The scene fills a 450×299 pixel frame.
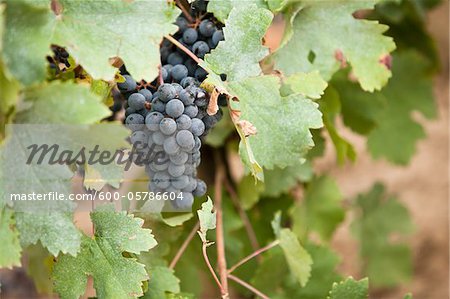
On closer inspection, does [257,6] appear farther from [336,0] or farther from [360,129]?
[360,129]

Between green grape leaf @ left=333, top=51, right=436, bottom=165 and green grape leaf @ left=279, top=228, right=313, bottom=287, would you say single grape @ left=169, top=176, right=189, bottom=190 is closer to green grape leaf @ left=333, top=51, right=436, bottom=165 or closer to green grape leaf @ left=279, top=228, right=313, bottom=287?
green grape leaf @ left=279, top=228, right=313, bottom=287

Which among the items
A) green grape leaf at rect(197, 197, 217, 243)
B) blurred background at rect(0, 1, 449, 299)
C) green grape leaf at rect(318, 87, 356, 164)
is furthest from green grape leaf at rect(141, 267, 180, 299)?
blurred background at rect(0, 1, 449, 299)

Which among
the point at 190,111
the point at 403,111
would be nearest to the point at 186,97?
the point at 190,111

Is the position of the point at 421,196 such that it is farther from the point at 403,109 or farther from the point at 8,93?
the point at 8,93

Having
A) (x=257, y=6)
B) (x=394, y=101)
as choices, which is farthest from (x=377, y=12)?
(x=257, y=6)

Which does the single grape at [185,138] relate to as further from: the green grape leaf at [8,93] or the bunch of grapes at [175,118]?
the green grape leaf at [8,93]

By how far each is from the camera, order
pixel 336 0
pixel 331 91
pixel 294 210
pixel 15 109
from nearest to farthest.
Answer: pixel 15 109 < pixel 336 0 < pixel 331 91 < pixel 294 210
